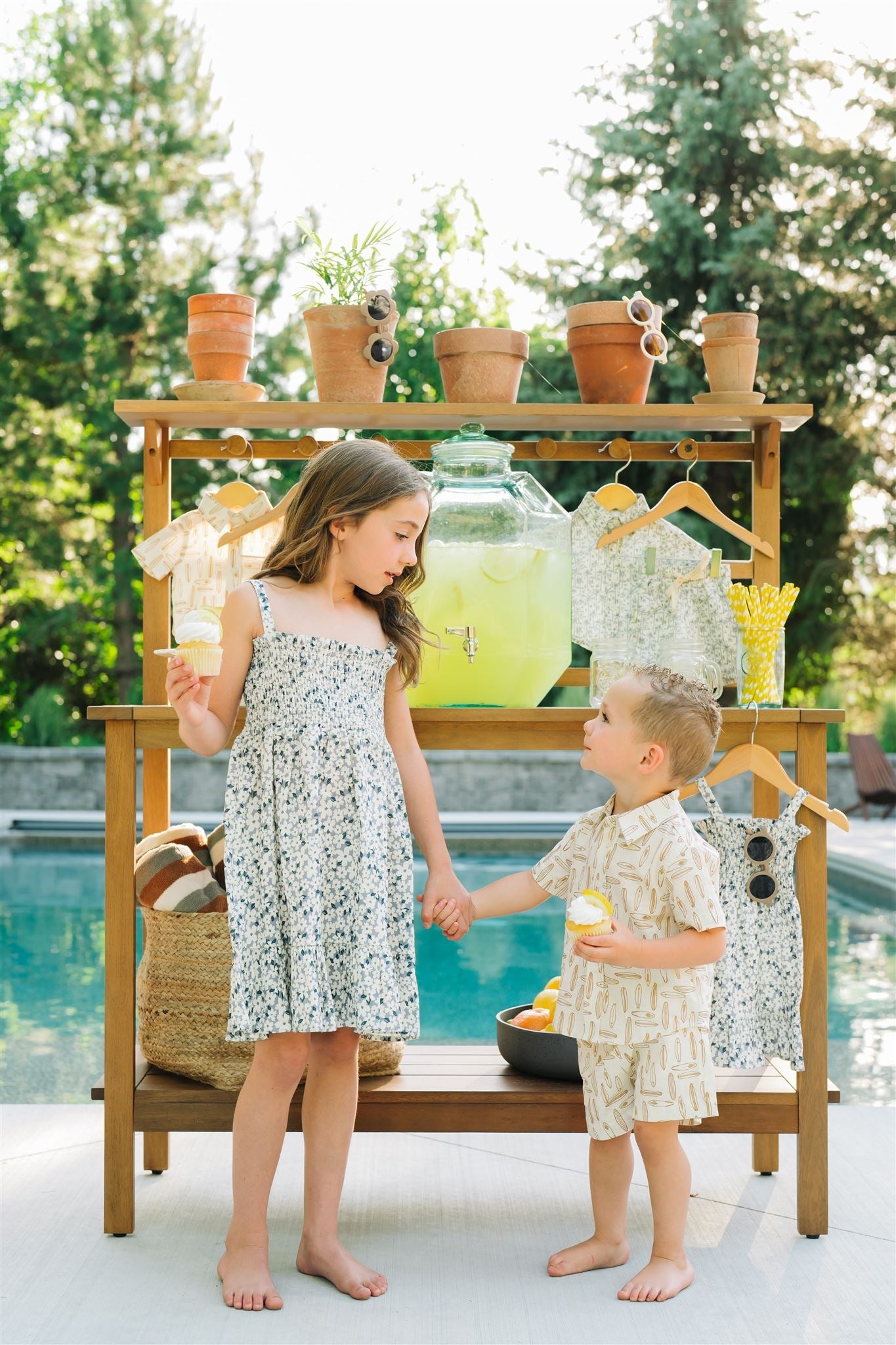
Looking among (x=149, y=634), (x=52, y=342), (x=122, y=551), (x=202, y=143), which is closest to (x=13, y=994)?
(x=149, y=634)

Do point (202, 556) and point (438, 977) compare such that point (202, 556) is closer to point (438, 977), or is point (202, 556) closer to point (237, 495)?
point (237, 495)

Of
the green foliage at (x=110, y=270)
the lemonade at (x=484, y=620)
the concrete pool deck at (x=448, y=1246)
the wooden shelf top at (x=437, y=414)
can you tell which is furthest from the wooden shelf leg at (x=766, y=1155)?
the green foliage at (x=110, y=270)

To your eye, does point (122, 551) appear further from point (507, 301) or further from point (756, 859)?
point (756, 859)

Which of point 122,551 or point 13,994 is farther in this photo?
point 122,551

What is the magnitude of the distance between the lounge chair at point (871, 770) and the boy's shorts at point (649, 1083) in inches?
279

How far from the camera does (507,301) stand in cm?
1175

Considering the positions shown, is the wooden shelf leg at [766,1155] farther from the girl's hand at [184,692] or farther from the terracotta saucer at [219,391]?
the terracotta saucer at [219,391]

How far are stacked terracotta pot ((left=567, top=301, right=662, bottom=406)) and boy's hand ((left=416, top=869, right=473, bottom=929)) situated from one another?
3.12ft

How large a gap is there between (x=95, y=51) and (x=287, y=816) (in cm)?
1035

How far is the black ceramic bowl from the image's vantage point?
2.25 metres

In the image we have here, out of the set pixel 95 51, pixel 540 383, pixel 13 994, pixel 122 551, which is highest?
pixel 95 51

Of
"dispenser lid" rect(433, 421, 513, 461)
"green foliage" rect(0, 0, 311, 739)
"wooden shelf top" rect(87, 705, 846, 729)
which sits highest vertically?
"green foliage" rect(0, 0, 311, 739)

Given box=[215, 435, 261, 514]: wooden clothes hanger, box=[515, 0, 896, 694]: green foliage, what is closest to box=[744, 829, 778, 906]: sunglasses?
box=[215, 435, 261, 514]: wooden clothes hanger

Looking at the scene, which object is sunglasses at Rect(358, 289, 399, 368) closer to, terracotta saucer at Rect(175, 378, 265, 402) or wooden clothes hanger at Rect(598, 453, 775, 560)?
terracotta saucer at Rect(175, 378, 265, 402)
